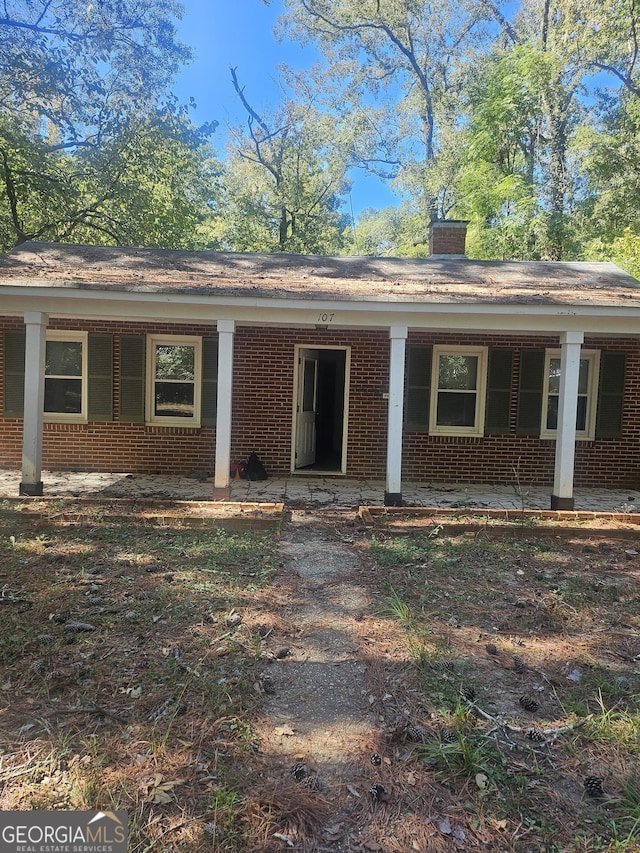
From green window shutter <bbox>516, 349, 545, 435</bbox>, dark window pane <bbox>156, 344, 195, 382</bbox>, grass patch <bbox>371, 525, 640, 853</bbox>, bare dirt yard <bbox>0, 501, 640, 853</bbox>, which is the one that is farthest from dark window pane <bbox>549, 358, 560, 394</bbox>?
dark window pane <bbox>156, 344, 195, 382</bbox>

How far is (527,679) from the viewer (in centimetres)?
308

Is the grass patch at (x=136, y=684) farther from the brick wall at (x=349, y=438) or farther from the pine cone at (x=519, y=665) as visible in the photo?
the brick wall at (x=349, y=438)

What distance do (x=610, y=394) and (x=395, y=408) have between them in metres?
4.18

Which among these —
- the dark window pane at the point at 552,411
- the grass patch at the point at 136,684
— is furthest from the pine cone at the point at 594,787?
the dark window pane at the point at 552,411

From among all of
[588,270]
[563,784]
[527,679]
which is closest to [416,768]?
[563,784]

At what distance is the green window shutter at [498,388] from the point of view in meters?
8.82

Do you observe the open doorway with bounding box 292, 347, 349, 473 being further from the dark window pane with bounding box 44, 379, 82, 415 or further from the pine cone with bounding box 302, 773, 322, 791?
the pine cone with bounding box 302, 773, 322, 791

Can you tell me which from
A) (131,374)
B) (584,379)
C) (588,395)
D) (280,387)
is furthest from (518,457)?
(131,374)

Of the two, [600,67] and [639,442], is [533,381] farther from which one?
[600,67]

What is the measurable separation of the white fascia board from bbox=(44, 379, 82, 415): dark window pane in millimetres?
2053

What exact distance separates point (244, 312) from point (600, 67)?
1741 cm

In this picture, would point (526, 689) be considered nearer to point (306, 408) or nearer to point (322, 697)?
point (322, 697)

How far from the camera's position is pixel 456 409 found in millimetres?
8969

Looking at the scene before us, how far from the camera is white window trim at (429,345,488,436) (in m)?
8.89
